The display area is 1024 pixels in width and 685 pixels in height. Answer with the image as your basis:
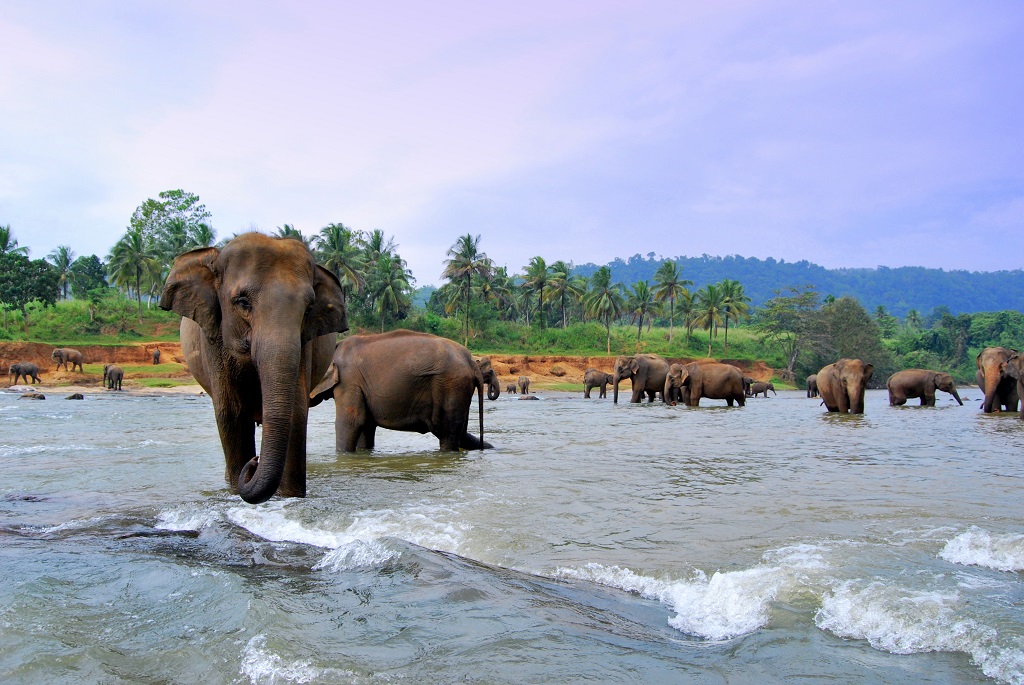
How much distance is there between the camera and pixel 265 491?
17.5ft

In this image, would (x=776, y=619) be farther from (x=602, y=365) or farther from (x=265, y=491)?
(x=602, y=365)

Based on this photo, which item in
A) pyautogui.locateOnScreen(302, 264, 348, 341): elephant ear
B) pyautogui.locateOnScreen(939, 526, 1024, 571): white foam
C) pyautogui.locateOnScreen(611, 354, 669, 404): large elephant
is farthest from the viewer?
pyautogui.locateOnScreen(611, 354, 669, 404): large elephant

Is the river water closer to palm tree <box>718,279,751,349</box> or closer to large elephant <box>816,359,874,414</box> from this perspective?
large elephant <box>816,359,874,414</box>

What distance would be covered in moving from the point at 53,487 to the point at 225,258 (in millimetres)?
3396

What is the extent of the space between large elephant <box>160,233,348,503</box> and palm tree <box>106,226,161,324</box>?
57.7 metres

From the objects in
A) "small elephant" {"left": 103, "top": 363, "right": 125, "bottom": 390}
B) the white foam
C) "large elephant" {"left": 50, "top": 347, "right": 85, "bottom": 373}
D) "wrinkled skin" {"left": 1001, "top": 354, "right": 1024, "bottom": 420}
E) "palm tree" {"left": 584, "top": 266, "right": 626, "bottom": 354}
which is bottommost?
"small elephant" {"left": 103, "top": 363, "right": 125, "bottom": 390}

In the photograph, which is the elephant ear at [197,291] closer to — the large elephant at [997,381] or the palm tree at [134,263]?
the large elephant at [997,381]

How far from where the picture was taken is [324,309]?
21.5 ft

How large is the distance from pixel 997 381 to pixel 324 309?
21468mm

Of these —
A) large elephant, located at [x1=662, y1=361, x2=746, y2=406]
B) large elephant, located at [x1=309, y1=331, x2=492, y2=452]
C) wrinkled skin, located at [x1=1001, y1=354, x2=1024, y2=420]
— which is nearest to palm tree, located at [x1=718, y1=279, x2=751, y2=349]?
large elephant, located at [x1=662, y1=361, x2=746, y2=406]

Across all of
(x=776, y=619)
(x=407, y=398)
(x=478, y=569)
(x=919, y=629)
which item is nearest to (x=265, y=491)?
(x=478, y=569)

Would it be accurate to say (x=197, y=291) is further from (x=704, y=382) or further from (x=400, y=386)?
(x=704, y=382)

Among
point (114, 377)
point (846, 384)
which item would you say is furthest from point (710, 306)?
point (846, 384)

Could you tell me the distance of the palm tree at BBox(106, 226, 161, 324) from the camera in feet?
195
